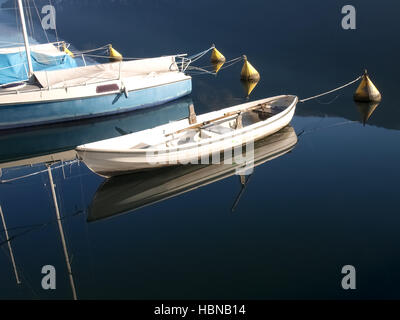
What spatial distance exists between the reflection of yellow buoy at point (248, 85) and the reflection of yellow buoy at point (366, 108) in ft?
30.6

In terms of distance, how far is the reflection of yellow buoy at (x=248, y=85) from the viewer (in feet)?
121

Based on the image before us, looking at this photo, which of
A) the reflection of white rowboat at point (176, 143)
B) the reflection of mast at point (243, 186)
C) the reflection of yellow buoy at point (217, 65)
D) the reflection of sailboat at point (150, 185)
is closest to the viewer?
the reflection of mast at point (243, 186)

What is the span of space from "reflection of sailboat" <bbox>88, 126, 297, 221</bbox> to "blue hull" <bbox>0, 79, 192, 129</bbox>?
9876 millimetres

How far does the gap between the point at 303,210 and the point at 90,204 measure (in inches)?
381

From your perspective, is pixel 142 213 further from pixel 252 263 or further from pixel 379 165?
pixel 379 165

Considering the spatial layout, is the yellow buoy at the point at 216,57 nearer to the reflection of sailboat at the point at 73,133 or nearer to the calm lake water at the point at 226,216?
the calm lake water at the point at 226,216

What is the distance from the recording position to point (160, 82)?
31969 mm

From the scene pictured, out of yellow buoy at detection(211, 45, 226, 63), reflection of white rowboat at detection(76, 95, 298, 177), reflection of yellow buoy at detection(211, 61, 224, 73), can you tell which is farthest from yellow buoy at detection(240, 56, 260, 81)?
reflection of white rowboat at detection(76, 95, 298, 177)

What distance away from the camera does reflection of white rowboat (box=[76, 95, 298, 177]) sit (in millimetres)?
19270

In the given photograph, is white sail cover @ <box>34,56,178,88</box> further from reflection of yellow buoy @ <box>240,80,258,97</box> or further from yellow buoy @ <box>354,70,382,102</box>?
yellow buoy @ <box>354,70,382,102</box>

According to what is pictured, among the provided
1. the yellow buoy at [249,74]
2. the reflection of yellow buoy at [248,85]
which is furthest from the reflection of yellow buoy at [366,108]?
the yellow buoy at [249,74]

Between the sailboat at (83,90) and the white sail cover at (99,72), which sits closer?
the sailboat at (83,90)

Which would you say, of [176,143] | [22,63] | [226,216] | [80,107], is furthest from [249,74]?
[226,216]
